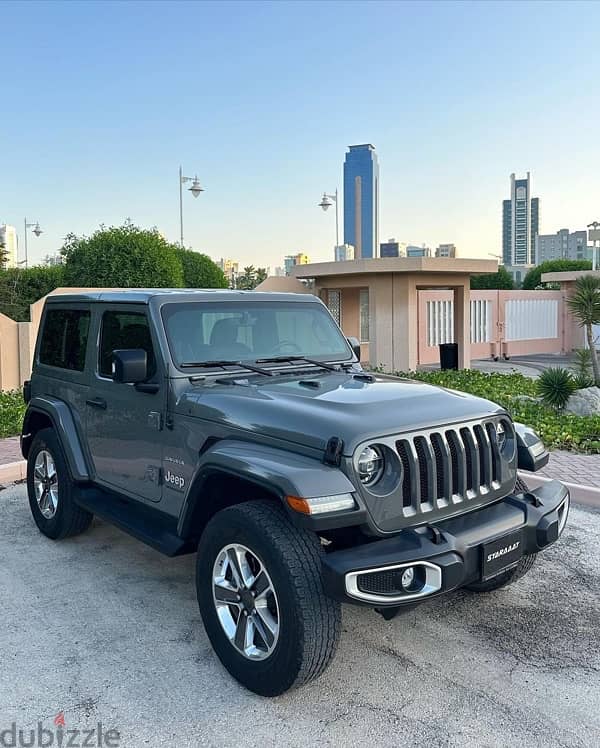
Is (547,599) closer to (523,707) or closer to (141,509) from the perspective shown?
(523,707)

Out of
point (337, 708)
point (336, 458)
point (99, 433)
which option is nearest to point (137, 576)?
point (99, 433)

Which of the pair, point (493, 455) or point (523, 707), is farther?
point (493, 455)

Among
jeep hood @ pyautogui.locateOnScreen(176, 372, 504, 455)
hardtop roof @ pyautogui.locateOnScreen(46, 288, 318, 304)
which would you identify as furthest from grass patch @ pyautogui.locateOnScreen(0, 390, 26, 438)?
jeep hood @ pyautogui.locateOnScreen(176, 372, 504, 455)

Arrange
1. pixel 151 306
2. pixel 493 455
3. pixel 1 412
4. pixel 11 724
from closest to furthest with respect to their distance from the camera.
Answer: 1. pixel 11 724
2. pixel 493 455
3. pixel 151 306
4. pixel 1 412

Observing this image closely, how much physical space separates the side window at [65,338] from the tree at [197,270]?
2074 cm

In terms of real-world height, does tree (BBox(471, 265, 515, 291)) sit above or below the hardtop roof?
above

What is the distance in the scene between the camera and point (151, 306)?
429 centimetres

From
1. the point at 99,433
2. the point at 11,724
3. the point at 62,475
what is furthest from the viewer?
the point at 62,475

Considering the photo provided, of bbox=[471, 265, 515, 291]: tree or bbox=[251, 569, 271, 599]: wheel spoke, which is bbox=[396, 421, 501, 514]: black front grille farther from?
bbox=[471, 265, 515, 291]: tree

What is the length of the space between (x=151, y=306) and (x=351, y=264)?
36.8 ft

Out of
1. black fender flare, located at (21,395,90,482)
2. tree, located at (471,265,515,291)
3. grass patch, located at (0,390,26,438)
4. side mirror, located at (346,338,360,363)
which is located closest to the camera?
black fender flare, located at (21,395,90,482)

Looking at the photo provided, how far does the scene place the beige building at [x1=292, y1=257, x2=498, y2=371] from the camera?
14828mm

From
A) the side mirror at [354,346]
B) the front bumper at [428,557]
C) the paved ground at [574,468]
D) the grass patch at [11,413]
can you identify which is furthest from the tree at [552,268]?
the front bumper at [428,557]

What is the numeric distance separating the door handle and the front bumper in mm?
2243
